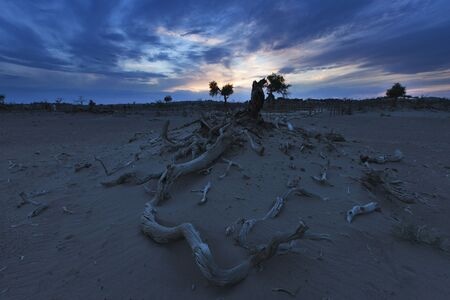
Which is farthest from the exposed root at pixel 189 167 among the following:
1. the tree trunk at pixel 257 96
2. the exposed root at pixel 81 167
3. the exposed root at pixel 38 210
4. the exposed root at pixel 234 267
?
the exposed root at pixel 81 167

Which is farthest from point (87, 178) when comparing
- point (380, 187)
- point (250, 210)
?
point (380, 187)

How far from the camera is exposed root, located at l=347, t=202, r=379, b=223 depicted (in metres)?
4.05

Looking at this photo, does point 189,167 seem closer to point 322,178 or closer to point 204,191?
point 204,191

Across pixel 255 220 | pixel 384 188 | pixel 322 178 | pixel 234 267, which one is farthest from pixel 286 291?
pixel 384 188

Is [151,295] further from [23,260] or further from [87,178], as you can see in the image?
[87,178]

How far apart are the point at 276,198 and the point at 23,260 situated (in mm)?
3340

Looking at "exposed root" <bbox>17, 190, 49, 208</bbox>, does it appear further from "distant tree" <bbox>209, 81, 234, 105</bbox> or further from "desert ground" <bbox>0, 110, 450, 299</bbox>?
"distant tree" <bbox>209, 81, 234, 105</bbox>

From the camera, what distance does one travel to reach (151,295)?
2773 mm

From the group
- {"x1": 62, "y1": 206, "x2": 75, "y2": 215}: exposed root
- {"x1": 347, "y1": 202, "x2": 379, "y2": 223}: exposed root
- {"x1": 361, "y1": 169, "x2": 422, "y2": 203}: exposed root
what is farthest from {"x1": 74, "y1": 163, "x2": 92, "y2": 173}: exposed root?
{"x1": 361, "y1": 169, "x2": 422, "y2": 203}: exposed root

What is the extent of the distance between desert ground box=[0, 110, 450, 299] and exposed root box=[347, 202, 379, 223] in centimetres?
7

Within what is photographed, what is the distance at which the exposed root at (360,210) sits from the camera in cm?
405

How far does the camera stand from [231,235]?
344cm

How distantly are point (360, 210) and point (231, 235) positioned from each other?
201 centimetres

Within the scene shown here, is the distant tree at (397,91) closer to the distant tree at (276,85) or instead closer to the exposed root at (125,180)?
the distant tree at (276,85)
